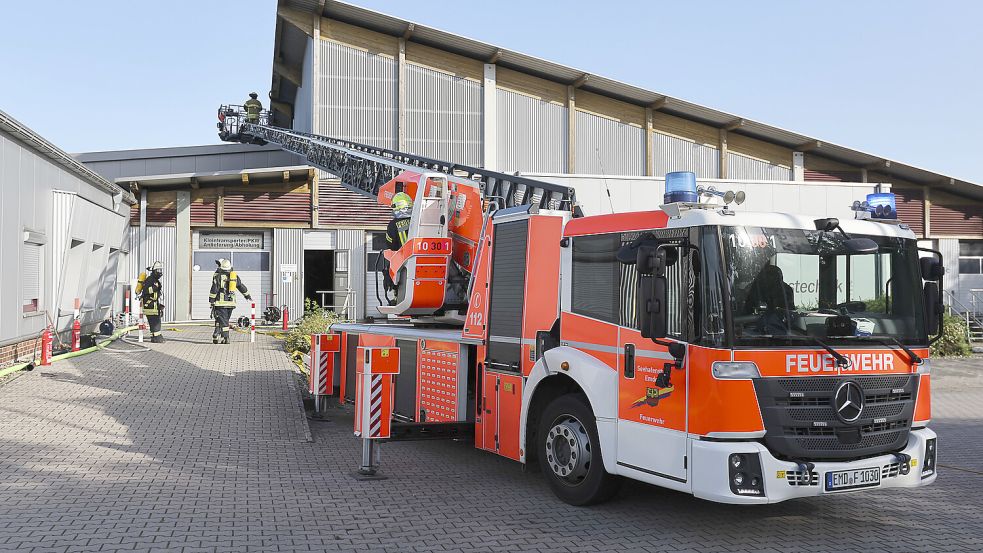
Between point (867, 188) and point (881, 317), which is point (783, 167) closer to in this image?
point (867, 188)

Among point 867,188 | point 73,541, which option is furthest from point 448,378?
point 867,188

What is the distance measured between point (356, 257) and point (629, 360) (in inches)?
874

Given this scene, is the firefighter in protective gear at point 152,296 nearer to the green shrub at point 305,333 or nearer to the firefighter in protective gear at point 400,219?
the green shrub at point 305,333

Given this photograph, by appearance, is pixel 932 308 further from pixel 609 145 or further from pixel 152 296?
pixel 609 145

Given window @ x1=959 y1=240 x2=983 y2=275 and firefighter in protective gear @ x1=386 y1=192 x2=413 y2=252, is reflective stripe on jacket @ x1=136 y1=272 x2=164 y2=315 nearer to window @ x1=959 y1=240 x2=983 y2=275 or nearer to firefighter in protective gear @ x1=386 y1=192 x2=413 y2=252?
firefighter in protective gear @ x1=386 y1=192 x2=413 y2=252

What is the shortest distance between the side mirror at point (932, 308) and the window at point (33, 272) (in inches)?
527

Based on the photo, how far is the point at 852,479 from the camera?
5484mm

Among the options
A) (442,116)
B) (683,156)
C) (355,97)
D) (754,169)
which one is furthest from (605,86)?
(355,97)

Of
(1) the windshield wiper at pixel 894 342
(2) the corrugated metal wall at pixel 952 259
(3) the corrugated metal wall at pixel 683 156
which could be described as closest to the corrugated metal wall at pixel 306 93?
(3) the corrugated metal wall at pixel 683 156

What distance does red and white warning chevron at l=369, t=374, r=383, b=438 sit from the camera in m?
7.47

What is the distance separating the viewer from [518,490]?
7.18 metres

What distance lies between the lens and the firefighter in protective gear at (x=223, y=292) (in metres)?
17.9

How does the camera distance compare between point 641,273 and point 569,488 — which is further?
point 569,488

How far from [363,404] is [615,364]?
2.59m
